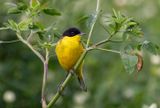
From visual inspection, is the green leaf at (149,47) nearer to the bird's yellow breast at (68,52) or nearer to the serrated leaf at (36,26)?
the serrated leaf at (36,26)

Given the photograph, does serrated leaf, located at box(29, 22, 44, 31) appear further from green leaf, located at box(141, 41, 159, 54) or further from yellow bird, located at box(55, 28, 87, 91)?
yellow bird, located at box(55, 28, 87, 91)

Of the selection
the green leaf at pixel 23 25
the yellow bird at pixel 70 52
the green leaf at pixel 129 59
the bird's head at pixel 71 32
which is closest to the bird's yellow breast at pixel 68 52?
the yellow bird at pixel 70 52

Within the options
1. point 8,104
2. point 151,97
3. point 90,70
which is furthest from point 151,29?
point 8,104

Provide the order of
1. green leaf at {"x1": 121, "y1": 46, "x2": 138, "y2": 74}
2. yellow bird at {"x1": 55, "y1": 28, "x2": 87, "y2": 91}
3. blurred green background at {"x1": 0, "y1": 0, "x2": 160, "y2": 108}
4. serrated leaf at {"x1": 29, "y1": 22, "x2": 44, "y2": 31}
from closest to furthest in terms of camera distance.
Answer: green leaf at {"x1": 121, "y1": 46, "x2": 138, "y2": 74}
serrated leaf at {"x1": 29, "y1": 22, "x2": 44, "y2": 31}
yellow bird at {"x1": 55, "y1": 28, "x2": 87, "y2": 91}
blurred green background at {"x1": 0, "y1": 0, "x2": 160, "y2": 108}

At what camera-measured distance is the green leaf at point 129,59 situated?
2.28 metres

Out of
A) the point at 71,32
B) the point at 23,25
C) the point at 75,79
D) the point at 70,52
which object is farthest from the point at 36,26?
the point at 75,79

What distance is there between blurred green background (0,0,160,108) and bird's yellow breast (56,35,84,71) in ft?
4.50

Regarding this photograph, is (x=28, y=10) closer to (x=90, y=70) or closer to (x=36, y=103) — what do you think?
(x=36, y=103)

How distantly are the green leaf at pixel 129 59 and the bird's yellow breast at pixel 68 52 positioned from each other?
78 centimetres

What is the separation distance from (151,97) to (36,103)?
2.97ft

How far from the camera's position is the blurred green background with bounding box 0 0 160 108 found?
15.9 feet

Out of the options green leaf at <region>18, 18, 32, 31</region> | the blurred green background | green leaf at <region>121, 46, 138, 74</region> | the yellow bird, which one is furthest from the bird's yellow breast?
the blurred green background

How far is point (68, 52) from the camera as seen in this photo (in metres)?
3.23

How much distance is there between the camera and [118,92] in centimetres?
518
